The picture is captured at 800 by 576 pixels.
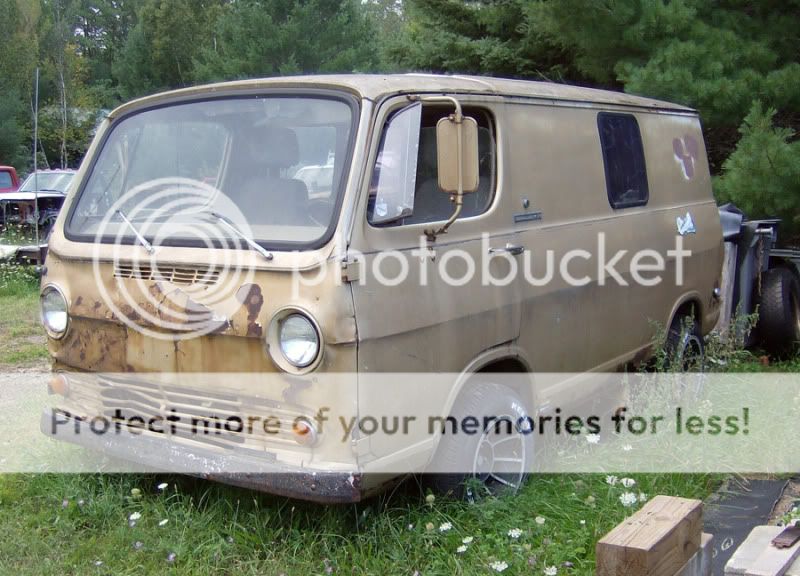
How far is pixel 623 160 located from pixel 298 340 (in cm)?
285

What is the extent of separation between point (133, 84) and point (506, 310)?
32754 millimetres

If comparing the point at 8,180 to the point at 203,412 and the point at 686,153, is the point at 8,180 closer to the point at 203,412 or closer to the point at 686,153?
the point at 686,153

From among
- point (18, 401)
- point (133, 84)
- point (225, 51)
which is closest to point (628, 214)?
point (18, 401)

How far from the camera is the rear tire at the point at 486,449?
13.6 feet

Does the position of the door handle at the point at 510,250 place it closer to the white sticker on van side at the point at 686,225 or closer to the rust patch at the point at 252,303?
the rust patch at the point at 252,303

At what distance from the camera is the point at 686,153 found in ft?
20.9

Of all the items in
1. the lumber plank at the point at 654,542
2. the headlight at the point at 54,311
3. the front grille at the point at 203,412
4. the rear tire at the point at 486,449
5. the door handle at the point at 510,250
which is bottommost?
the rear tire at the point at 486,449

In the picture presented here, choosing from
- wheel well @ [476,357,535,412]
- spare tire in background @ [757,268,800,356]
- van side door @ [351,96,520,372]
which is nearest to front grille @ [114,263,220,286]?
van side door @ [351,96,520,372]

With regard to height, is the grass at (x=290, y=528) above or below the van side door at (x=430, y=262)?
below

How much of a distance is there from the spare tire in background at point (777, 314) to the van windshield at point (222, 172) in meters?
4.84

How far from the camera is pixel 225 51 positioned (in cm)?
2317

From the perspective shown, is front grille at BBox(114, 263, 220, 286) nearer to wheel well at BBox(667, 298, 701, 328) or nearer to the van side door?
the van side door

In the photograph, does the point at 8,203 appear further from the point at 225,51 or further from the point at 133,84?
the point at 133,84

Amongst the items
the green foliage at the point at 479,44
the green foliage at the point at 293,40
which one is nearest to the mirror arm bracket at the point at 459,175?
the green foliage at the point at 479,44
